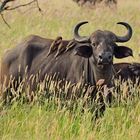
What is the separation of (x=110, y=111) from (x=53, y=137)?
1.30 m

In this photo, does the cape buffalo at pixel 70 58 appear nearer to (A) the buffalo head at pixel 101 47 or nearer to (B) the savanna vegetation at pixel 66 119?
(A) the buffalo head at pixel 101 47

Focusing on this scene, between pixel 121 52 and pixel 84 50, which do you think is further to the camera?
pixel 121 52

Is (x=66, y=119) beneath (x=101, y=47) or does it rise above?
beneath

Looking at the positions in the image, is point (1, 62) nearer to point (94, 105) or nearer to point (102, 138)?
point (94, 105)

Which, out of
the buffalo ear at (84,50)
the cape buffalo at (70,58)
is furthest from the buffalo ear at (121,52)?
the buffalo ear at (84,50)

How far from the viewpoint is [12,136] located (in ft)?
23.7

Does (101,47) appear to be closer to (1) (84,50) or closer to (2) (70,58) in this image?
(1) (84,50)

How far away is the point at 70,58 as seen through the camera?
32.0 feet

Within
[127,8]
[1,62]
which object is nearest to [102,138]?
[1,62]

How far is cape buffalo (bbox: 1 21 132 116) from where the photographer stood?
8641 millimetres

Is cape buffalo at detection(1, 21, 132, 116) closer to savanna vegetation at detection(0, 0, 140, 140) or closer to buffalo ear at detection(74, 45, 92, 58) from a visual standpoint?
buffalo ear at detection(74, 45, 92, 58)

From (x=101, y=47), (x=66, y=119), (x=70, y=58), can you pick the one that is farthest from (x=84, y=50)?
(x=66, y=119)

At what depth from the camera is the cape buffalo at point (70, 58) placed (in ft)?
28.3

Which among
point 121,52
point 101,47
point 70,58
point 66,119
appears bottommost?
point 66,119
